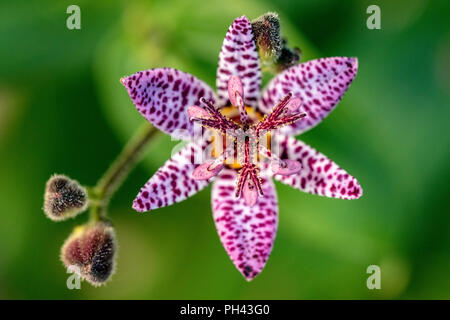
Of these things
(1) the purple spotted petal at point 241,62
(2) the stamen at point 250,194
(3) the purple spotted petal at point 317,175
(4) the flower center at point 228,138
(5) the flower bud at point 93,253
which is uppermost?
(1) the purple spotted petal at point 241,62

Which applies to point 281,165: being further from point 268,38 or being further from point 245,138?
point 268,38

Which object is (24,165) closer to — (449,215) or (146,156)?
(146,156)

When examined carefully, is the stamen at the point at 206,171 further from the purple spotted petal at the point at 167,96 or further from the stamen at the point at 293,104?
the stamen at the point at 293,104

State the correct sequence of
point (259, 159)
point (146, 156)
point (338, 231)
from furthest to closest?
point (146, 156) → point (338, 231) → point (259, 159)

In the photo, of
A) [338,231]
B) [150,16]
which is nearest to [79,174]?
[150,16]

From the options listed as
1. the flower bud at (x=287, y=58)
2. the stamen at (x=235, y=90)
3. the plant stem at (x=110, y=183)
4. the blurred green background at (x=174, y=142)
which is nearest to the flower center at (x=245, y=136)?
the stamen at (x=235, y=90)

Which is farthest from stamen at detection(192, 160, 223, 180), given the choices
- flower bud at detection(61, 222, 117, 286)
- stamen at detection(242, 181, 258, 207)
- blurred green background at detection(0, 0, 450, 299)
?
blurred green background at detection(0, 0, 450, 299)

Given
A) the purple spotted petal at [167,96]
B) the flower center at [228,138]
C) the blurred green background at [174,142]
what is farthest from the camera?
the blurred green background at [174,142]
